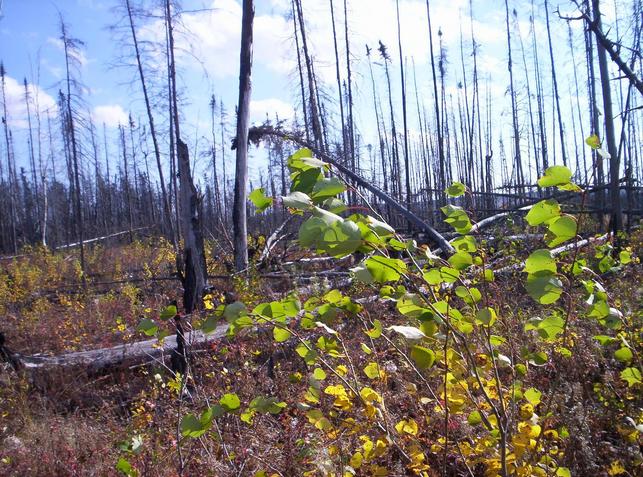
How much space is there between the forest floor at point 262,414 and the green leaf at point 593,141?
0.65 meters

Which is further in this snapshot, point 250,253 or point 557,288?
point 250,253

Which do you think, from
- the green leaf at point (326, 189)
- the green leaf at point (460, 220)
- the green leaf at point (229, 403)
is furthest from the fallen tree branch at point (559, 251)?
the green leaf at point (229, 403)

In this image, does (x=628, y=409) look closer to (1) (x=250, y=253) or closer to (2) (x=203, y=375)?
(2) (x=203, y=375)

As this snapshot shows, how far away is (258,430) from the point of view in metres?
2.58

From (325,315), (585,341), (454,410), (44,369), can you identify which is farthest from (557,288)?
(44,369)

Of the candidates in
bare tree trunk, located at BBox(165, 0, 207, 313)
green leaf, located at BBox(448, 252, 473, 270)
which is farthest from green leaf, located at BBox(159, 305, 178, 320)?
bare tree trunk, located at BBox(165, 0, 207, 313)

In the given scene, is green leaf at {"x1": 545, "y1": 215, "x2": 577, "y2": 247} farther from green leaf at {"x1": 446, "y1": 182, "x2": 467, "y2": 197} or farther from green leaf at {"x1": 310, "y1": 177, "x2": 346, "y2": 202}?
green leaf at {"x1": 310, "y1": 177, "x2": 346, "y2": 202}

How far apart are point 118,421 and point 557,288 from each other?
155 inches

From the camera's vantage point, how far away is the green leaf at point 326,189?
2.70 ft

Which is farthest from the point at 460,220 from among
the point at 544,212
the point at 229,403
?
the point at 229,403

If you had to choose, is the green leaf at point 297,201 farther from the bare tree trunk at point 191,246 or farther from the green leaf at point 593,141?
the bare tree trunk at point 191,246

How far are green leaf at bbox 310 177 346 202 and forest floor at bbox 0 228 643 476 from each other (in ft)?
1.64

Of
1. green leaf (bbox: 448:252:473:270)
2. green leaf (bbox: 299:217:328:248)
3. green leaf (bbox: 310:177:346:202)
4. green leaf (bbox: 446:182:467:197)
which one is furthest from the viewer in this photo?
green leaf (bbox: 446:182:467:197)

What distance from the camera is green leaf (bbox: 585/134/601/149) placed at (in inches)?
38.8
